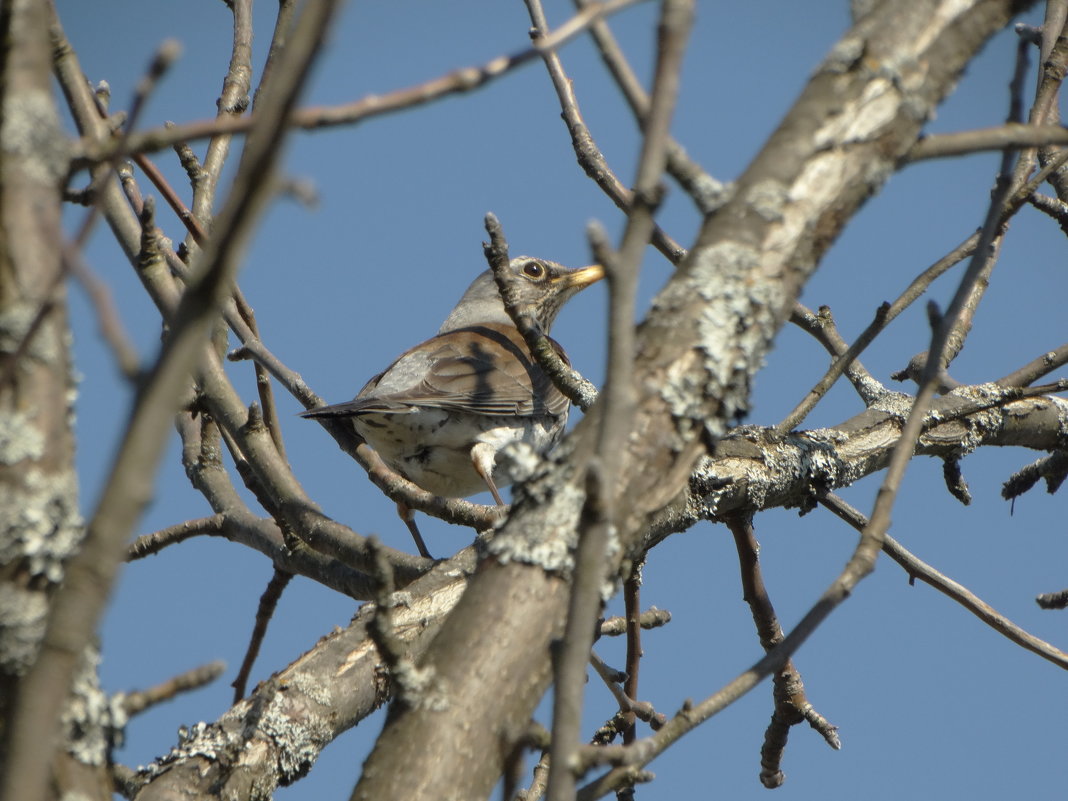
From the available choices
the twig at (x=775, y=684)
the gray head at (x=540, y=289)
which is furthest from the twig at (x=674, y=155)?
the gray head at (x=540, y=289)

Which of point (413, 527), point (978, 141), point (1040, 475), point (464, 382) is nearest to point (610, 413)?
point (978, 141)

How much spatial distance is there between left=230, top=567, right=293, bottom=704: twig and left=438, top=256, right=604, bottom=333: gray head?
13.8 feet

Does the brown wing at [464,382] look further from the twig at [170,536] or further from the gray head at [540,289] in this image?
the twig at [170,536]

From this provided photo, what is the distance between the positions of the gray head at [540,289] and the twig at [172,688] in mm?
6074

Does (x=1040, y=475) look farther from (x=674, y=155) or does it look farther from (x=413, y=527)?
(x=674, y=155)

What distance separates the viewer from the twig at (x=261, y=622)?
3.20m

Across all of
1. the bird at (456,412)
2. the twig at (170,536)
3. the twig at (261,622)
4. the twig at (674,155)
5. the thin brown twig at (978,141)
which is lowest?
the thin brown twig at (978,141)

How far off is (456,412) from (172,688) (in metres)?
4.22

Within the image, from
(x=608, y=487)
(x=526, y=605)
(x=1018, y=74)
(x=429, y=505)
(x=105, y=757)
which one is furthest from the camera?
(x=429, y=505)

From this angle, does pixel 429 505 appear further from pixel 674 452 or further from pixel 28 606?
pixel 28 606

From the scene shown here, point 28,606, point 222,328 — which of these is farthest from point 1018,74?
point 222,328

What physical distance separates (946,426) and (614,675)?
4.96ft

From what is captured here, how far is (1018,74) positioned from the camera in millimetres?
2186

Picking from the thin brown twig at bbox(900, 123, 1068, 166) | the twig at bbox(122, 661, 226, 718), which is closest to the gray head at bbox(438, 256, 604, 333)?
the thin brown twig at bbox(900, 123, 1068, 166)
